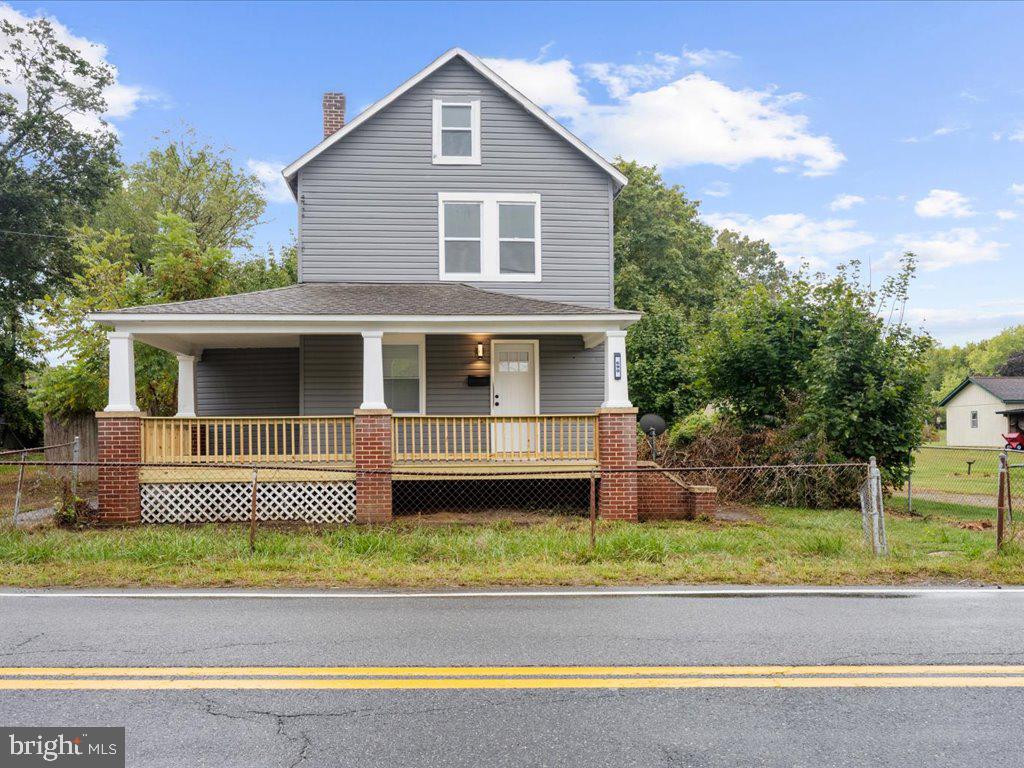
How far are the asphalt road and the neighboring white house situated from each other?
43.7 meters

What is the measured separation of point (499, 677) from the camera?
4664mm

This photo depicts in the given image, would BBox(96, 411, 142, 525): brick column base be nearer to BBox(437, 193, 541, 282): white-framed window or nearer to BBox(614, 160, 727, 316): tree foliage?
BBox(437, 193, 541, 282): white-framed window

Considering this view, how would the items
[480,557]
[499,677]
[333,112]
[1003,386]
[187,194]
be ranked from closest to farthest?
[499,677] → [480,557] → [333,112] → [187,194] → [1003,386]

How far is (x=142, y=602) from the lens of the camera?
6.86m

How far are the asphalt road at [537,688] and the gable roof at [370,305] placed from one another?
19.8ft

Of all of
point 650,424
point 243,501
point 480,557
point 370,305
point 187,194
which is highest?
point 187,194

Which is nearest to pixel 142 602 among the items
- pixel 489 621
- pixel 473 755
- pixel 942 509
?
pixel 489 621

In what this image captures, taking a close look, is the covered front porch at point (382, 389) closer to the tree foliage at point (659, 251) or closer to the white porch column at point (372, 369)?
the white porch column at point (372, 369)

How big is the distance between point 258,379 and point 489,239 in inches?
248

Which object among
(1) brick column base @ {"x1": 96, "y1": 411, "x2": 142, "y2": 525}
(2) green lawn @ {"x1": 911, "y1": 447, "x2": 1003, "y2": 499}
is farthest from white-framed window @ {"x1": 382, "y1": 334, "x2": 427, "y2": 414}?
(2) green lawn @ {"x1": 911, "y1": 447, "x2": 1003, "y2": 499}

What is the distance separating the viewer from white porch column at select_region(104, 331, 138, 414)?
11.8m

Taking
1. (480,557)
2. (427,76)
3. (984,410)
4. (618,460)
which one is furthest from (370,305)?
(984,410)

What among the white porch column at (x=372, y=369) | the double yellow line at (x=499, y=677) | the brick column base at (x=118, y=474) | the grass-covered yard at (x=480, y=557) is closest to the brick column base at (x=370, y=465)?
the white porch column at (x=372, y=369)

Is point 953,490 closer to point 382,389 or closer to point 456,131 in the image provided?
point 456,131
